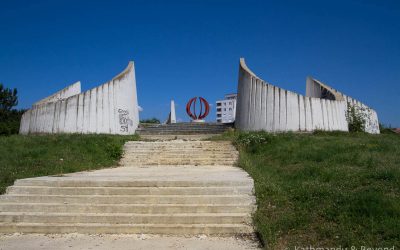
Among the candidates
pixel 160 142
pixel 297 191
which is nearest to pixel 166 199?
pixel 297 191

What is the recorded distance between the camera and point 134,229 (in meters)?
5.21

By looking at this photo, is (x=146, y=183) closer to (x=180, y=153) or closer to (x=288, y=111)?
(x=180, y=153)

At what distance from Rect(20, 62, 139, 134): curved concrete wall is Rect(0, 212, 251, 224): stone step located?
8.15m

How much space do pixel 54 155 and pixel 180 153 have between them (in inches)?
129

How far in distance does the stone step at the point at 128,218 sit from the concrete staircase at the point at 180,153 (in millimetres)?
4606

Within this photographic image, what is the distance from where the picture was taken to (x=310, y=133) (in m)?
12.8

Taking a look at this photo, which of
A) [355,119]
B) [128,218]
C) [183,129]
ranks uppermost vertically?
→ [355,119]

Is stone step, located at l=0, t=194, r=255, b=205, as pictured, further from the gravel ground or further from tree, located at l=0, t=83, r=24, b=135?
tree, located at l=0, t=83, r=24, b=135

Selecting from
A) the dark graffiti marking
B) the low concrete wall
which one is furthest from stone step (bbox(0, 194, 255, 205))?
the dark graffiti marking

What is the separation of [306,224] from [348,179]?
161 centimetres

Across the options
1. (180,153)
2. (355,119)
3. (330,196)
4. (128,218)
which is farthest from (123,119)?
(330,196)

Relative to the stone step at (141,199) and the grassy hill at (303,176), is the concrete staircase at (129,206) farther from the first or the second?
the grassy hill at (303,176)

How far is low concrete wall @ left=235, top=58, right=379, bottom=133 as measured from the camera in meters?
13.0

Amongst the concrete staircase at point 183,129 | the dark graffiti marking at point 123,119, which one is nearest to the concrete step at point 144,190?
the dark graffiti marking at point 123,119
